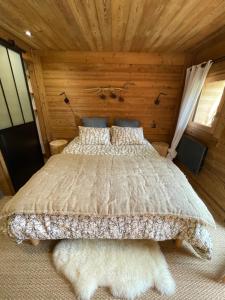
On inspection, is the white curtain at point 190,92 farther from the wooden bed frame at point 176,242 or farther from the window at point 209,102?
the wooden bed frame at point 176,242

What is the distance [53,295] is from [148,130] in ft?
9.22

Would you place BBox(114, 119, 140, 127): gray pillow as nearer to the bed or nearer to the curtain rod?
the curtain rod

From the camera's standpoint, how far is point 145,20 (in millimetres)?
1574

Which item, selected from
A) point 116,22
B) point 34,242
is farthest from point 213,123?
point 34,242

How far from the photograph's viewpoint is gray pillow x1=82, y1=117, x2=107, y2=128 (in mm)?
2828

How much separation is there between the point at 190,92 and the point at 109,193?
7.17 ft

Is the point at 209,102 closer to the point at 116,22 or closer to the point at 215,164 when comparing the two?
the point at 215,164

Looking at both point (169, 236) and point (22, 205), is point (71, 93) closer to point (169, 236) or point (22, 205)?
point (22, 205)

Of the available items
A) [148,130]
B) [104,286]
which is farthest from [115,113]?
[104,286]

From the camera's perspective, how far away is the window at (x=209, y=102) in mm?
2100

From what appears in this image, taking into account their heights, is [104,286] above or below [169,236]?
below

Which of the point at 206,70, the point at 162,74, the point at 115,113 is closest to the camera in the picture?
the point at 206,70

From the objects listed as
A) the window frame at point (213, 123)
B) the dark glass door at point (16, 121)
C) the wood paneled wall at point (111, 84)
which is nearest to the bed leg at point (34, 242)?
the dark glass door at point (16, 121)

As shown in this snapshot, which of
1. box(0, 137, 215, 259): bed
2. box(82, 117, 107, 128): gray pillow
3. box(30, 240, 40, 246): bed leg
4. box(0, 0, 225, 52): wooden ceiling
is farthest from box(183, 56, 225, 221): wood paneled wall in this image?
box(30, 240, 40, 246): bed leg
